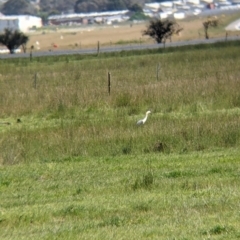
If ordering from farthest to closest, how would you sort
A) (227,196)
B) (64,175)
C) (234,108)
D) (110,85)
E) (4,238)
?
1. (110,85)
2. (234,108)
3. (64,175)
4. (227,196)
5. (4,238)

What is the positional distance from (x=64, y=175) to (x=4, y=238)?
14.8ft

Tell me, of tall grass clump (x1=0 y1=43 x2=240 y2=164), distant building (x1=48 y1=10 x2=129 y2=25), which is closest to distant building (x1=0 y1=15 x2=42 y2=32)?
distant building (x1=48 y1=10 x2=129 y2=25)

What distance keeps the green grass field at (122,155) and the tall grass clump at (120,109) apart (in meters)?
0.04

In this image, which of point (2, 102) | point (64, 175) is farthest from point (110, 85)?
point (64, 175)

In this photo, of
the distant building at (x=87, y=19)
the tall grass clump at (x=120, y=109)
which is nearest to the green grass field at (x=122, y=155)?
the tall grass clump at (x=120, y=109)

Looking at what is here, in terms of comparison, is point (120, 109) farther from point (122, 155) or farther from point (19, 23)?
point (19, 23)

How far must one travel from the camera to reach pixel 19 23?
148 metres

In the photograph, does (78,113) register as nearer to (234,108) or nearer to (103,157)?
(234,108)

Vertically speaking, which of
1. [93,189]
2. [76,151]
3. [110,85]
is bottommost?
[110,85]

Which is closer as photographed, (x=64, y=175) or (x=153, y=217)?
(x=153, y=217)

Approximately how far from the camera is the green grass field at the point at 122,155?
10.1 metres

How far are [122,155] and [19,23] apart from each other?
134 meters

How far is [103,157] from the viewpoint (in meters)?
15.8

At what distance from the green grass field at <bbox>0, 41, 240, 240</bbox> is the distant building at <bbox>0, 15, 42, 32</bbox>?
3911 inches
